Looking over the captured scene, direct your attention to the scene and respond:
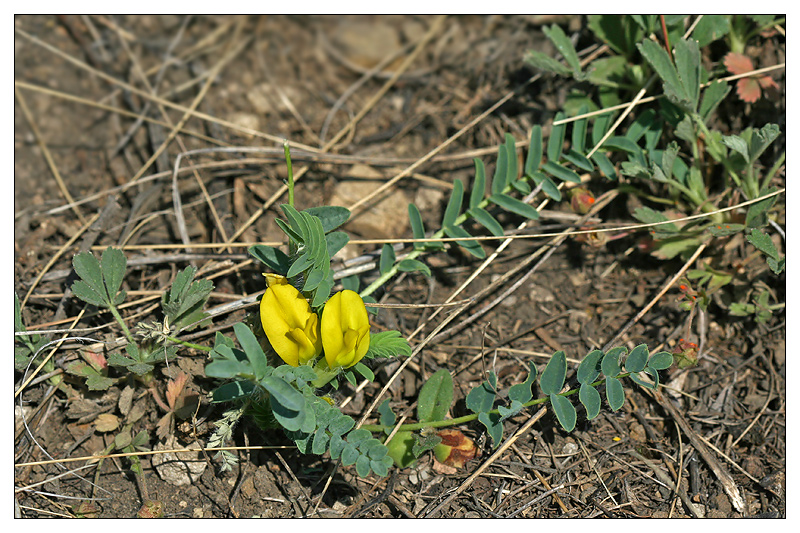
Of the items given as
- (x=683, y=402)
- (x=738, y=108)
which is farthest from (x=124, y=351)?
(x=738, y=108)

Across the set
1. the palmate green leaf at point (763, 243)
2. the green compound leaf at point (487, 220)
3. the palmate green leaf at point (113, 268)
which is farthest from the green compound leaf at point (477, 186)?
the palmate green leaf at point (113, 268)

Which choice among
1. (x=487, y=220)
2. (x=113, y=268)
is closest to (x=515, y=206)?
(x=487, y=220)

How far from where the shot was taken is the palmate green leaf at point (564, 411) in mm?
2291

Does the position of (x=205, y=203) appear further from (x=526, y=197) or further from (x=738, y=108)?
(x=738, y=108)

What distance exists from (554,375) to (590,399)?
162 mm

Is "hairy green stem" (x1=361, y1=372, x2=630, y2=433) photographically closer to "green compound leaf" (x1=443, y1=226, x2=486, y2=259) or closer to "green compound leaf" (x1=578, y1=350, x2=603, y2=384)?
"green compound leaf" (x1=578, y1=350, x2=603, y2=384)

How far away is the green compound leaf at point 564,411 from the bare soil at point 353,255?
23cm

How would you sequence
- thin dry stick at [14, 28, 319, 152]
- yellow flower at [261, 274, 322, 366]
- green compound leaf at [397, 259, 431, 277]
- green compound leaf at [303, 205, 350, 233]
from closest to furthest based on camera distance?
yellow flower at [261, 274, 322, 366] < green compound leaf at [303, 205, 350, 233] < green compound leaf at [397, 259, 431, 277] < thin dry stick at [14, 28, 319, 152]

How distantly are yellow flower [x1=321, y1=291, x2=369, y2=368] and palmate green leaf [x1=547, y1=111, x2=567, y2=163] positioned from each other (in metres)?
1.32

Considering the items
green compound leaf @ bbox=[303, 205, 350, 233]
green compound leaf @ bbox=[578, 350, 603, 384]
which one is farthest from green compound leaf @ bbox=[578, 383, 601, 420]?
green compound leaf @ bbox=[303, 205, 350, 233]

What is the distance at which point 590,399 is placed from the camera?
233 centimetres

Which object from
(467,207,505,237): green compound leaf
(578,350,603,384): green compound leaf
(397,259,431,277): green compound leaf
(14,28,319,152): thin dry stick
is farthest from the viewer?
(14,28,319,152): thin dry stick

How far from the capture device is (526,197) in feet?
9.76

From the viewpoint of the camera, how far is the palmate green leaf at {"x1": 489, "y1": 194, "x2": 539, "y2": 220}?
2811 millimetres
